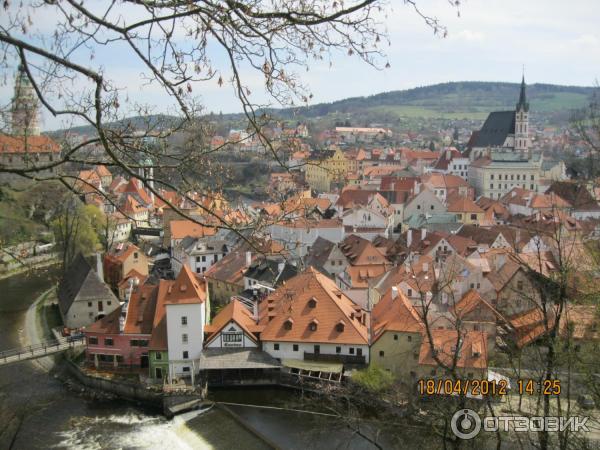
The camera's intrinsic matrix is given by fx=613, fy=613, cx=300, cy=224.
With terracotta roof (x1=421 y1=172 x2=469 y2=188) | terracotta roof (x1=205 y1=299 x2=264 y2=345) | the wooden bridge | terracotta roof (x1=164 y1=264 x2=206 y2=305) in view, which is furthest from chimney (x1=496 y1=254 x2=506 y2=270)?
terracotta roof (x1=421 y1=172 x2=469 y2=188)

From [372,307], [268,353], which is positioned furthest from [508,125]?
[268,353]

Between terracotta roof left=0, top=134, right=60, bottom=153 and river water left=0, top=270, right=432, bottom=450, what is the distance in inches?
317

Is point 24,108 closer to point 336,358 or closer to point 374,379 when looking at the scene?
point 374,379

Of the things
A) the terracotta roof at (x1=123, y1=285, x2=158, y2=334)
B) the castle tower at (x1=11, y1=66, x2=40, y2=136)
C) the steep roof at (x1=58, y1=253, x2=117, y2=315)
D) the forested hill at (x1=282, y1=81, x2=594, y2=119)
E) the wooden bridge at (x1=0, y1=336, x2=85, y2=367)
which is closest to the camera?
the castle tower at (x1=11, y1=66, x2=40, y2=136)

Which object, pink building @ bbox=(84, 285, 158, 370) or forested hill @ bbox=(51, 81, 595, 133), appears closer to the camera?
pink building @ bbox=(84, 285, 158, 370)

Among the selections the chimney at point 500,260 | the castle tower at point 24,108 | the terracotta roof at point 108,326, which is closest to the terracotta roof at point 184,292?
the terracotta roof at point 108,326

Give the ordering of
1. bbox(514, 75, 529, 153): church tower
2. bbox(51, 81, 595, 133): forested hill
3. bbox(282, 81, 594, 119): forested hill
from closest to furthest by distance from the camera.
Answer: bbox(514, 75, 529, 153): church tower → bbox(51, 81, 595, 133): forested hill → bbox(282, 81, 594, 119): forested hill

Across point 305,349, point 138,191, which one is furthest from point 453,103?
point 305,349

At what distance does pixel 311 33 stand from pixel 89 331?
1578 centimetres

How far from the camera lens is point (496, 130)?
56375 mm

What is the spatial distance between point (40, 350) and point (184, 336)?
15.1ft

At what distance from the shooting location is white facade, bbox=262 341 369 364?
15633 mm

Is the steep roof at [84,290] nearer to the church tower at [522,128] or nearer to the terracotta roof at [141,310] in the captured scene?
the terracotta roof at [141,310]

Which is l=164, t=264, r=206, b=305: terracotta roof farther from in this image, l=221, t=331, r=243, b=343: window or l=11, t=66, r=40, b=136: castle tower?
l=11, t=66, r=40, b=136: castle tower
